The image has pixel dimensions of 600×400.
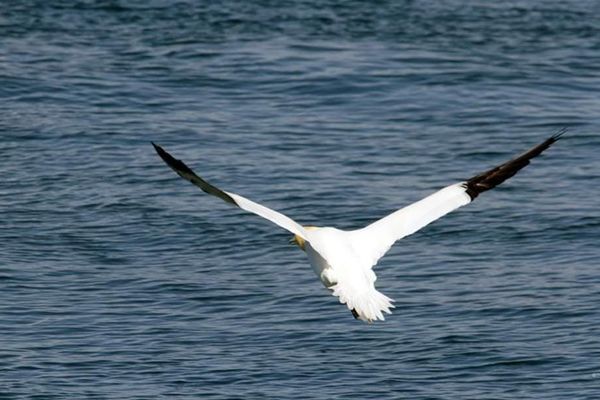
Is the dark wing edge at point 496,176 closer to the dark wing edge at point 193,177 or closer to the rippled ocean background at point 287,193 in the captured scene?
the rippled ocean background at point 287,193

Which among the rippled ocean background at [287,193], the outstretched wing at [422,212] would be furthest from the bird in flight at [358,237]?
the rippled ocean background at [287,193]

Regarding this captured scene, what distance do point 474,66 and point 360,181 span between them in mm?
4891

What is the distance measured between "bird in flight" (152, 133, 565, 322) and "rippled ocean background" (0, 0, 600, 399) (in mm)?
2030

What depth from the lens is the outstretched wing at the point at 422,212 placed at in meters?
9.97

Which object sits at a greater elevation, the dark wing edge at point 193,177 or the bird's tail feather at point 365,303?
the dark wing edge at point 193,177

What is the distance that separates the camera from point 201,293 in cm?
1402

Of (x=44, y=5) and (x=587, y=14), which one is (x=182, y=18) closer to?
(x=44, y=5)

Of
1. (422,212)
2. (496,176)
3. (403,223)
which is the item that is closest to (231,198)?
(403,223)

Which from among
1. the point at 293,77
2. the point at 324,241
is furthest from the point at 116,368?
the point at 293,77

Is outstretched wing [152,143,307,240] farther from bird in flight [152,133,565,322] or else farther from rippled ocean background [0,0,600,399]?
rippled ocean background [0,0,600,399]

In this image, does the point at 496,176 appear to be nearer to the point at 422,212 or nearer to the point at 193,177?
the point at 422,212

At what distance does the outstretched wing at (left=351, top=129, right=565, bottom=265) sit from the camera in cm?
997

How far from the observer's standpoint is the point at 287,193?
54.4ft

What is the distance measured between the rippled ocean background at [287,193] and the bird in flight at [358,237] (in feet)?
6.66
